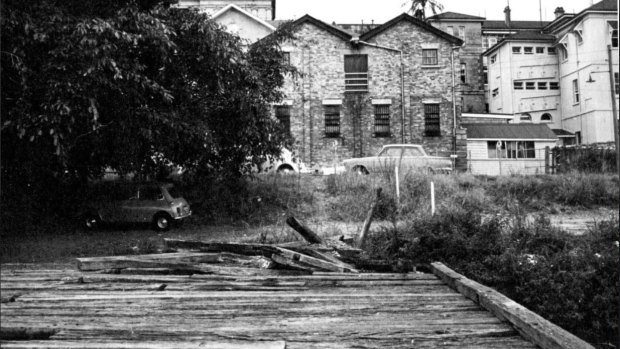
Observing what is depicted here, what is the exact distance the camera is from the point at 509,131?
33500mm

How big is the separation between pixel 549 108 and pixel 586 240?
33014mm

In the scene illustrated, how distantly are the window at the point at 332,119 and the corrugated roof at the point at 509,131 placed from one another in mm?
8277

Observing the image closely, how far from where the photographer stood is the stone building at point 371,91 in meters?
30.7

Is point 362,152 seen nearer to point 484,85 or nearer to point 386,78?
point 386,78

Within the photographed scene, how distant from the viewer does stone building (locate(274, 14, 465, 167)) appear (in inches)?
1207

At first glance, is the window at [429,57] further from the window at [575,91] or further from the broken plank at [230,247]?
the broken plank at [230,247]

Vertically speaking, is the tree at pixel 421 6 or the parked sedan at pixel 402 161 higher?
the tree at pixel 421 6

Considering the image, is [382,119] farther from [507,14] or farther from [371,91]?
[507,14]

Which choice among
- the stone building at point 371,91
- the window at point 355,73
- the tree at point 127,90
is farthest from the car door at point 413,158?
the tree at point 127,90

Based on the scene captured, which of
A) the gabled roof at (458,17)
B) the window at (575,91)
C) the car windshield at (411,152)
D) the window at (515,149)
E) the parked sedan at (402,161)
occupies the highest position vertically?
the gabled roof at (458,17)

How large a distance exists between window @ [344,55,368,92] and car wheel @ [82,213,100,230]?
18.5 m

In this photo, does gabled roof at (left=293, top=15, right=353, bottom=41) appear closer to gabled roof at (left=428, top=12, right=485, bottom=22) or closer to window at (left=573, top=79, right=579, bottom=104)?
window at (left=573, top=79, right=579, bottom=104)

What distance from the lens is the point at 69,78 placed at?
10789 millimetres

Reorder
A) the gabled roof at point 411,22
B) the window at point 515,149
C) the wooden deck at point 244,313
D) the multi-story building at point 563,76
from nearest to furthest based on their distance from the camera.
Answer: the wooden deck at point 244,313
the gabled roof at point 411,22
the window at point 515,149
the multi-story building at point 563,76
